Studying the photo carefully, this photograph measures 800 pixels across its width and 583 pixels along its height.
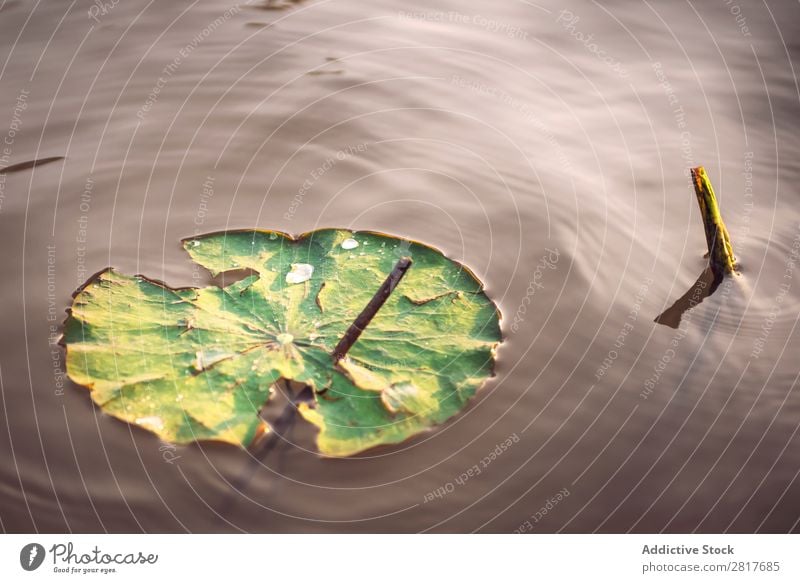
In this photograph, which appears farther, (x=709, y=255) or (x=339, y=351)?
(x=709, y=255)

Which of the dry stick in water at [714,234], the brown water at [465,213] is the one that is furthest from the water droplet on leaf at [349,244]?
the dry stick in water at [714,234]

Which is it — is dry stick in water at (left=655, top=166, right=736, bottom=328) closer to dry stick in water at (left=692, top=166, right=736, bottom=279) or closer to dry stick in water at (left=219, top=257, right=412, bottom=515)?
dry stick in water at (left=692, top=166, right=736, bottom=279)

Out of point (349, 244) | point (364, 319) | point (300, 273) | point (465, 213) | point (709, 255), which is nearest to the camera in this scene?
point (364, 319)

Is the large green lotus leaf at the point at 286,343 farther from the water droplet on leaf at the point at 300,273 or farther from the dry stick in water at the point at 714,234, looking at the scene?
the dry stick in water at the point at 714,234

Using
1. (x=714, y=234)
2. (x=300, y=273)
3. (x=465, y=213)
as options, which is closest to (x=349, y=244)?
(x=300, y=273)

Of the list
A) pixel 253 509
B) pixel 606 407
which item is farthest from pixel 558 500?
pixel 253 509

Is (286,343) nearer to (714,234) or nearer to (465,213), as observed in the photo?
(465,213)

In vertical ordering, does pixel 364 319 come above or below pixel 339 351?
above

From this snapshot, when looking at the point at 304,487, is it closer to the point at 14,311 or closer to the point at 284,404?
the point at 284,404
